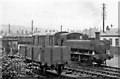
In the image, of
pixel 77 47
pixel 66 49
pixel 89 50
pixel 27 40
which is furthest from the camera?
pixel 27 40

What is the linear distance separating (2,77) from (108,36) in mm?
25883

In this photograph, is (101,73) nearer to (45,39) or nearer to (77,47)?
(77,47)

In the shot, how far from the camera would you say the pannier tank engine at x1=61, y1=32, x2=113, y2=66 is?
17.0 m

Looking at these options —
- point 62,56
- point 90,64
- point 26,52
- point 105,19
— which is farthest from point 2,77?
point 105,19

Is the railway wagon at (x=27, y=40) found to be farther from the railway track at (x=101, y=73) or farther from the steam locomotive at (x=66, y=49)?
the railway track at (x=101, y=73)

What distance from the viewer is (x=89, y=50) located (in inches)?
693

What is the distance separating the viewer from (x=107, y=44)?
59.3 ft

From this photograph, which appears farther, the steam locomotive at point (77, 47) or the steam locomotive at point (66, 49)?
the steam locomotive at point (77, 47)

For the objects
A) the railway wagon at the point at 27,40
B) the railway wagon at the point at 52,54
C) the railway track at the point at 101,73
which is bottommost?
the railway track at the point at 101,73

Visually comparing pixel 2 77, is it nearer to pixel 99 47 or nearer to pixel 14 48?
pixel 99 47

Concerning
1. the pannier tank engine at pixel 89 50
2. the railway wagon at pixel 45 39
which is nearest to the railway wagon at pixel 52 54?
the railway wagon at pixel 45 39

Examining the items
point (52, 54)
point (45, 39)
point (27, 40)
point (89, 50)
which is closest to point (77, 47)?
point (89, 50)

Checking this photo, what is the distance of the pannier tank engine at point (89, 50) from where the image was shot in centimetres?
1700

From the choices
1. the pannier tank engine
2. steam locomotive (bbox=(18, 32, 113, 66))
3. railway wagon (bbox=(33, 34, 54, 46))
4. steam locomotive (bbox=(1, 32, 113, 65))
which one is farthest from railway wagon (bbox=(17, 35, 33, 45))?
the pannier tank engine
